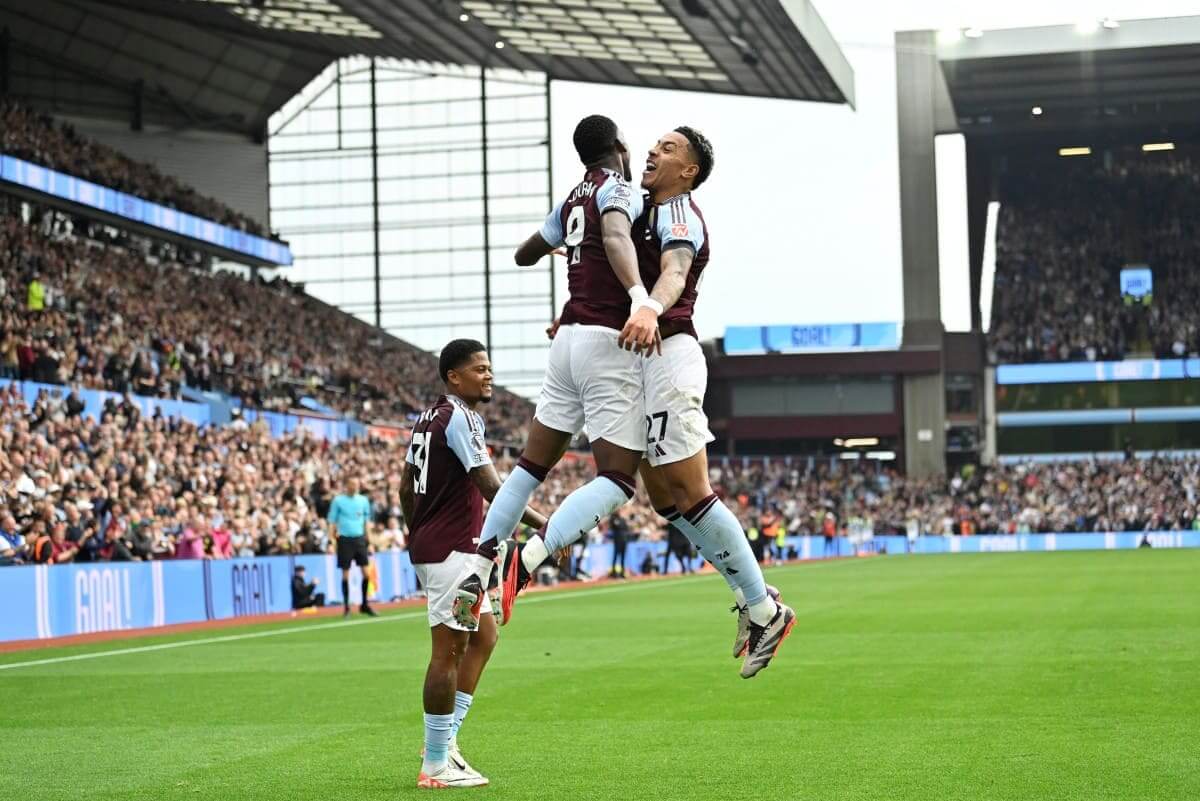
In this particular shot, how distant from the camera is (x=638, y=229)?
7176 millimetres

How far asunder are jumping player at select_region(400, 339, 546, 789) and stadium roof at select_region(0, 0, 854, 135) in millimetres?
37415

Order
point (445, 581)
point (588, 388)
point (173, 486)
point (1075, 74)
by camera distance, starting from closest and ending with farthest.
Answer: point (588, 388)
point (445, 581)
point (173, 486)
point (1075, 74)

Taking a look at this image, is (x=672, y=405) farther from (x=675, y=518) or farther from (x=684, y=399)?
(x=675, y=518)

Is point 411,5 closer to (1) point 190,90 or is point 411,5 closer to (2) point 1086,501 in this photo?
(1) point 190,90

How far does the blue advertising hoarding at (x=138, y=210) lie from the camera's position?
4216 cm

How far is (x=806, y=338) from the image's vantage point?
254 ft

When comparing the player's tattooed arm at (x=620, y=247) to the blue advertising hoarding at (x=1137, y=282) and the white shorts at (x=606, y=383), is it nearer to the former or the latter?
the white shorts at (x=606, y=383)

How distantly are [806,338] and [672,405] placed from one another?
7126 centimetres

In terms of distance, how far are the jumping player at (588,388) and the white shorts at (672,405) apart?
78 mm

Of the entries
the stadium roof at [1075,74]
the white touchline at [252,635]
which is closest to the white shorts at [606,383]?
the white touchline at [252,635]

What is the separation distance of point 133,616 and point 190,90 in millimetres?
42134

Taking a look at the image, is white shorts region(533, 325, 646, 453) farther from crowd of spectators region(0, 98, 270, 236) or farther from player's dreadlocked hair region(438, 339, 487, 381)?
crowd of spectators region(0, 98, 270, 236)

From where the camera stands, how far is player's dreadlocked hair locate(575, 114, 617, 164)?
7289mm

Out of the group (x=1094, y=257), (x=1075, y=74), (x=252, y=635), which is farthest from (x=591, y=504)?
(x=1094, y=257)
